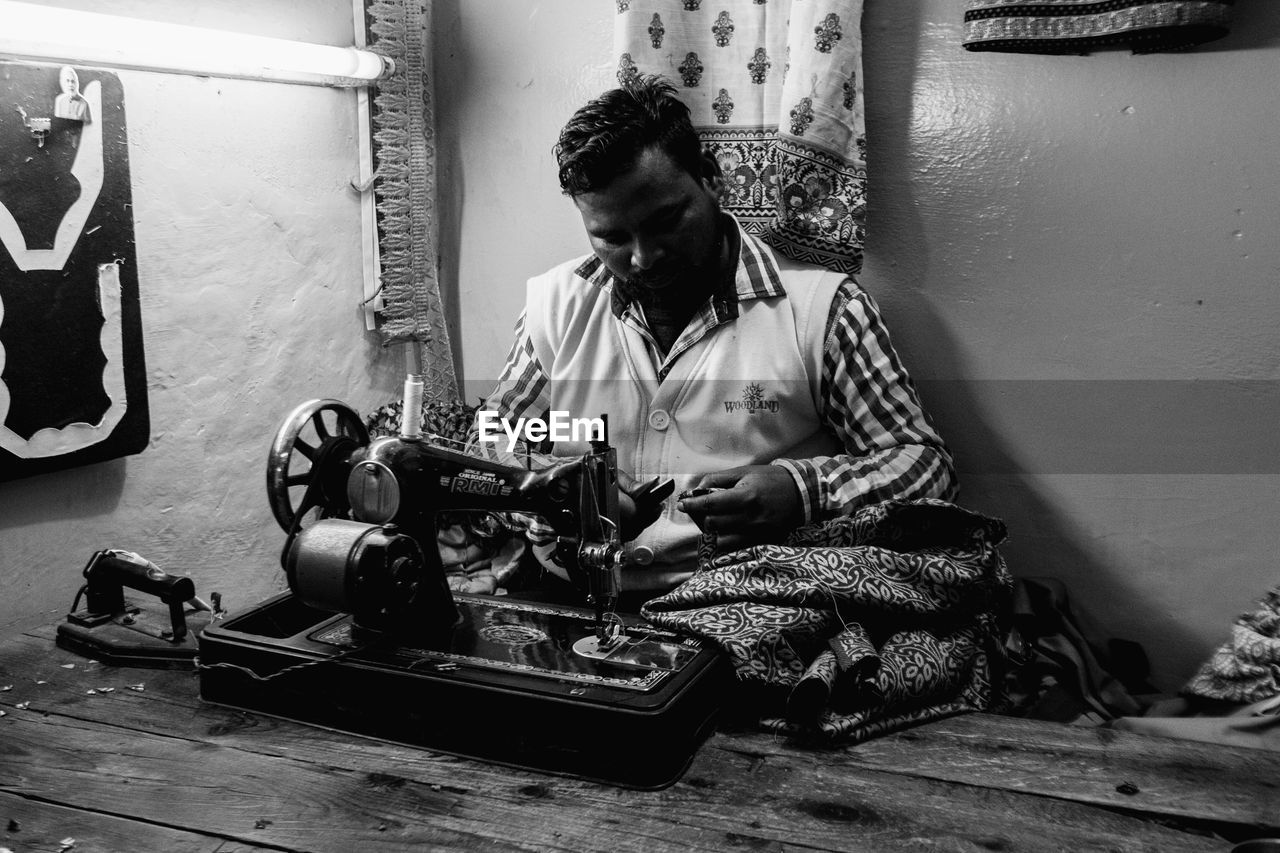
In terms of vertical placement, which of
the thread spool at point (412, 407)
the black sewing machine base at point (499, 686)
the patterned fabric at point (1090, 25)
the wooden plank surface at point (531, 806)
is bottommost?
the wooden plank surface at point (531, 806)

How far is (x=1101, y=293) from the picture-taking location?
1.91 meters

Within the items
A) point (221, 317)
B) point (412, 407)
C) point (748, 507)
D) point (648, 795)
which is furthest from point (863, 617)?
point (221, 317)

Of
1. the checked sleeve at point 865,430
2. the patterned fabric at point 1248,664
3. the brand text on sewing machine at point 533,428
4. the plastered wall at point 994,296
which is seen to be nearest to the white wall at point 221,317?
the plastered wall at point 994,296

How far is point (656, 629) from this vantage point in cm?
146

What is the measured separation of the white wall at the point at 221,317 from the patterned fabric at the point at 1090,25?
4.96 ft

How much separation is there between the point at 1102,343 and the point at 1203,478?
0.31m

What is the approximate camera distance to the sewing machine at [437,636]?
1274 mm

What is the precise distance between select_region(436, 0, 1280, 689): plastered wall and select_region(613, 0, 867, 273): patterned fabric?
14 centimetres

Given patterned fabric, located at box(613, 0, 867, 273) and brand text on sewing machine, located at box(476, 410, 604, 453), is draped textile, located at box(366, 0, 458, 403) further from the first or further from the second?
patterned fabric, located at box(613, 0, 867, 273)

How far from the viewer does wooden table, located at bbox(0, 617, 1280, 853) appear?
1123mm

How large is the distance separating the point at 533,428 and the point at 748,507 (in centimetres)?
63

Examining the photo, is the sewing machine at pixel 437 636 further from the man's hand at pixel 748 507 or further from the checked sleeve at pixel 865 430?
the checked sleeve at pixel 865 430

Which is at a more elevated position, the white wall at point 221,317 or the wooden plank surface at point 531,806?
the white wall at point 221,317

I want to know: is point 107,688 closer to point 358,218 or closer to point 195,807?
point 195,807
